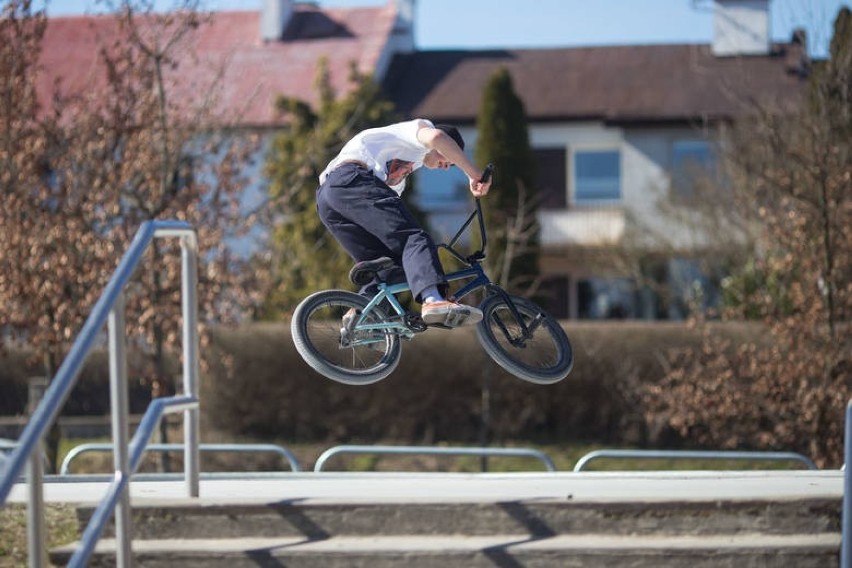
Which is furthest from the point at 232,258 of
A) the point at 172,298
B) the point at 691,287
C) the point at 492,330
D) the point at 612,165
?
the point at 612,165

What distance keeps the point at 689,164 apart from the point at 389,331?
21545mm

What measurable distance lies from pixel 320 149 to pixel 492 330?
1047 centimetres

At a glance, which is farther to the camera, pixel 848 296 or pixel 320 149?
pixel 320 149

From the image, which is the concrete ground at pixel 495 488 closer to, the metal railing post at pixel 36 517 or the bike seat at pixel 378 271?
the metal railing post at pixel 36 517

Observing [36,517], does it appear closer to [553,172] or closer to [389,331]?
[389,331]

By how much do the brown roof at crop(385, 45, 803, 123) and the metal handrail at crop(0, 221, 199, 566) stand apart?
24.7 meters

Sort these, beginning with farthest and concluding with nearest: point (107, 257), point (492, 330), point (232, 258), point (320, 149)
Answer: point (320, 149) → point (232, 258) → point (107, 257) → point (492, 330)

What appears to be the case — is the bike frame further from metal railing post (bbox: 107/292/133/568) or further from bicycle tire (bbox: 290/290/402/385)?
metal railing post (bbox: 107/292/133/568)

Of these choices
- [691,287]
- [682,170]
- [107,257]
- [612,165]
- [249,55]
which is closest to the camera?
[107,257]

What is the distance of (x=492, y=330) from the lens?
26.6 feet

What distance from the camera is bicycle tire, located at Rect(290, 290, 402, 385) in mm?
8031

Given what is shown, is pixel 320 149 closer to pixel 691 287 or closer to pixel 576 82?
pixel 691 287

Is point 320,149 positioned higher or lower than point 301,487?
higher

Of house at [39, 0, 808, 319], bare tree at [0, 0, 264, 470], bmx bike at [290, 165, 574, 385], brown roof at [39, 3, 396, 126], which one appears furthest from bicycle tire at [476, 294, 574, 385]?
brown roof at [39, 3, 396, 126]
